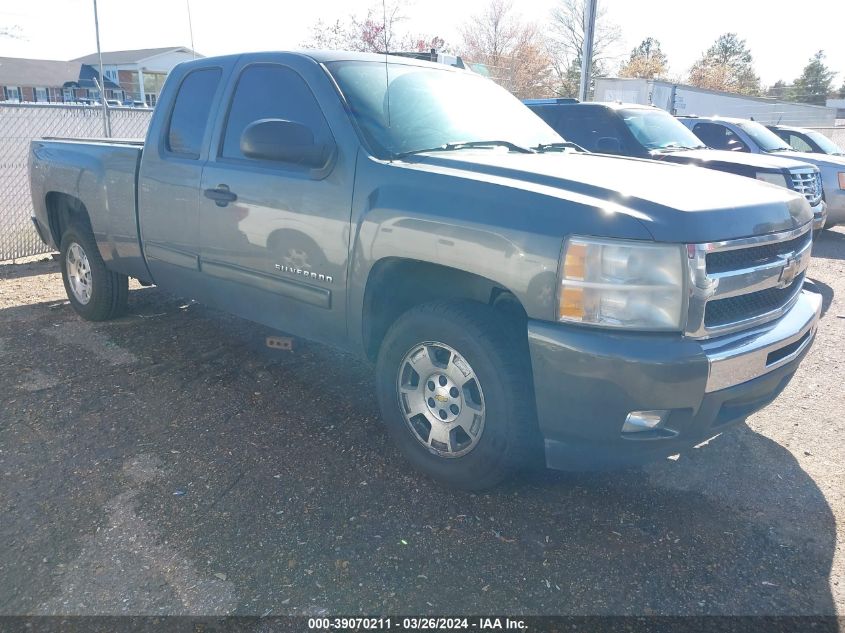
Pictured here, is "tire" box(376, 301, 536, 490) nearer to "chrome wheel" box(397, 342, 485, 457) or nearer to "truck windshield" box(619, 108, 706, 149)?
"chrome wheel" box(397, 342, 485, 457)

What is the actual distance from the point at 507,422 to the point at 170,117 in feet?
10.6

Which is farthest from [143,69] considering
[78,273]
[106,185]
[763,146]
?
[106,185]

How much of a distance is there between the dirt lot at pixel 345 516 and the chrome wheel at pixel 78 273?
133 centimetres

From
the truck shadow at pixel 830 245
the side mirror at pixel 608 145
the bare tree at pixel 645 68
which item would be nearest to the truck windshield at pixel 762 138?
the truck shadow at pixel 830 245

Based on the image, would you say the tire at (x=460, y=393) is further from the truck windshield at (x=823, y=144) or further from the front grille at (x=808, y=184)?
the truck windshield at (x=823, y=144)

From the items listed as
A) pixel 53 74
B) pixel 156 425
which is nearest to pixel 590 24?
pixel 156 425

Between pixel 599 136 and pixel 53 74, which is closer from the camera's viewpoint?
pixel 599 136

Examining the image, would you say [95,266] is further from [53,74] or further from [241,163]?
[53,74]

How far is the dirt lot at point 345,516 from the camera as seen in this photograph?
2.57 metres

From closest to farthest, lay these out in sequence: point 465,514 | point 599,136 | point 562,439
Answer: point 562,439 → point 465,514 → point 599,136

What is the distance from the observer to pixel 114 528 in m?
2.95

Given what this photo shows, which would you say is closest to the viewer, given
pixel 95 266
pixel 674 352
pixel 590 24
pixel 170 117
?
pixel 674 352

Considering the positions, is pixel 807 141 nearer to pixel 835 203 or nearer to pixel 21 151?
pixel 835 203

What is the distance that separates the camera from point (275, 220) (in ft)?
12.3
